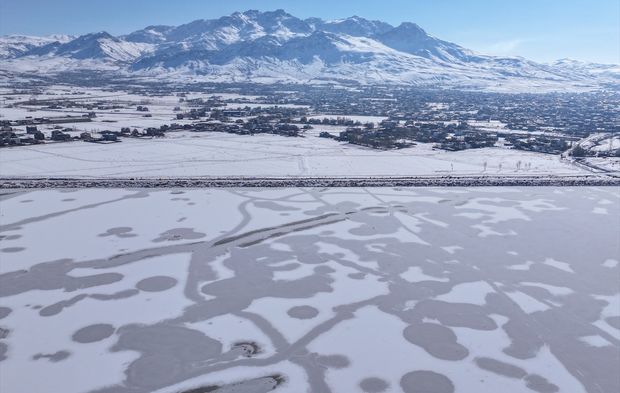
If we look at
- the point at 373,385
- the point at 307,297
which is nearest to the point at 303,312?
the point at 307,297

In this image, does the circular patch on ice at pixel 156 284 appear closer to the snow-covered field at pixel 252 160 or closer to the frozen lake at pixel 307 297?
the frozen lake at pixel 307 297

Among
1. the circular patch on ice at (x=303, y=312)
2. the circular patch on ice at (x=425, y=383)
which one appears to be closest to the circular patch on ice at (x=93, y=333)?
the circular patch on ice at (x=303, y=312)

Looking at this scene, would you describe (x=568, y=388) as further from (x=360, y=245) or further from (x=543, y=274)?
(x=360, y=245)

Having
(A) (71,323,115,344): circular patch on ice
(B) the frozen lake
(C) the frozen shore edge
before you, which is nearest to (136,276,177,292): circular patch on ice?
(B) the frozen lake

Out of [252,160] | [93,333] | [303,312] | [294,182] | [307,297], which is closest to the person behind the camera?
[93,333]

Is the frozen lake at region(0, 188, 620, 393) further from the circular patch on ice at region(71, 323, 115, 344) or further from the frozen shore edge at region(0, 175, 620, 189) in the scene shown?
the frozen shore edge at region(0, 175, 620, 189)

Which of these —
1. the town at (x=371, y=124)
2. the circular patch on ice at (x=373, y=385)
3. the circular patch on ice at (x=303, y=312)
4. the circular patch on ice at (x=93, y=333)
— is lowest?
the circular patch on ice at (x=373, y=385)

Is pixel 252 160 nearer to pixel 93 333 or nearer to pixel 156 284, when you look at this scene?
pixel 156 284
